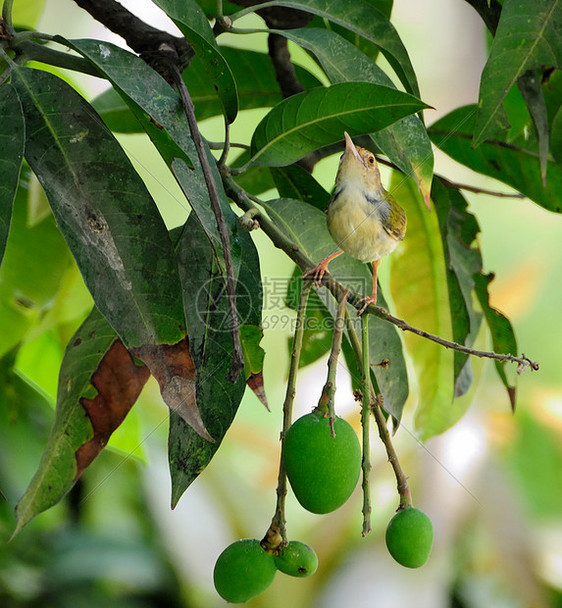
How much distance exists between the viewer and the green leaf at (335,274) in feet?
2.06

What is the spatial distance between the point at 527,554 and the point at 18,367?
1.11m

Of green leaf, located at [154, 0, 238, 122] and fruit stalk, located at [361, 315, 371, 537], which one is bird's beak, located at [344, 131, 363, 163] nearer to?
green leaf, located at [154, 0, 238, 122]

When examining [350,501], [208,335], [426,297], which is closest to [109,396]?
[208,335]

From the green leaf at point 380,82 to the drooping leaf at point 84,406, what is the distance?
0.27 metres

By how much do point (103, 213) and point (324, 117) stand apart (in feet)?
0.59

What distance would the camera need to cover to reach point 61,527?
1356 millimetres

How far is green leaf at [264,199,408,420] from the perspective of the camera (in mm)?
627

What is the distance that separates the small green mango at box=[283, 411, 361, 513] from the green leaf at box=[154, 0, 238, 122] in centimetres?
26

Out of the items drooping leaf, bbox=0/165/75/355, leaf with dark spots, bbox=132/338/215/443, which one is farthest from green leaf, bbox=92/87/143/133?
leaf with dark spots, bbox=132/338/215/443

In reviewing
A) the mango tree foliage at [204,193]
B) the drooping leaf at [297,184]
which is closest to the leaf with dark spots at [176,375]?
the mango tree foliage at [204,193]

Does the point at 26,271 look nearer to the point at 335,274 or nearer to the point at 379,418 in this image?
the point at 335,274

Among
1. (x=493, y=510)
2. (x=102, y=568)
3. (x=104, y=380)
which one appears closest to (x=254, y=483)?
(x=102, y=568)

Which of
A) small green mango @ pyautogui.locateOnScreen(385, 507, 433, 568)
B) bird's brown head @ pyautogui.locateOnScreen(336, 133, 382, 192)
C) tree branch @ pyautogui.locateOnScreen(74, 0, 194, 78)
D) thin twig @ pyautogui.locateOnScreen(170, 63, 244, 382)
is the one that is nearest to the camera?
thin twig @ pyautogui.locateOnScreen(170, 63, 244, 382)

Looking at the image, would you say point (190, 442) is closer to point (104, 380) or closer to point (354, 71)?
point (104, 380)
